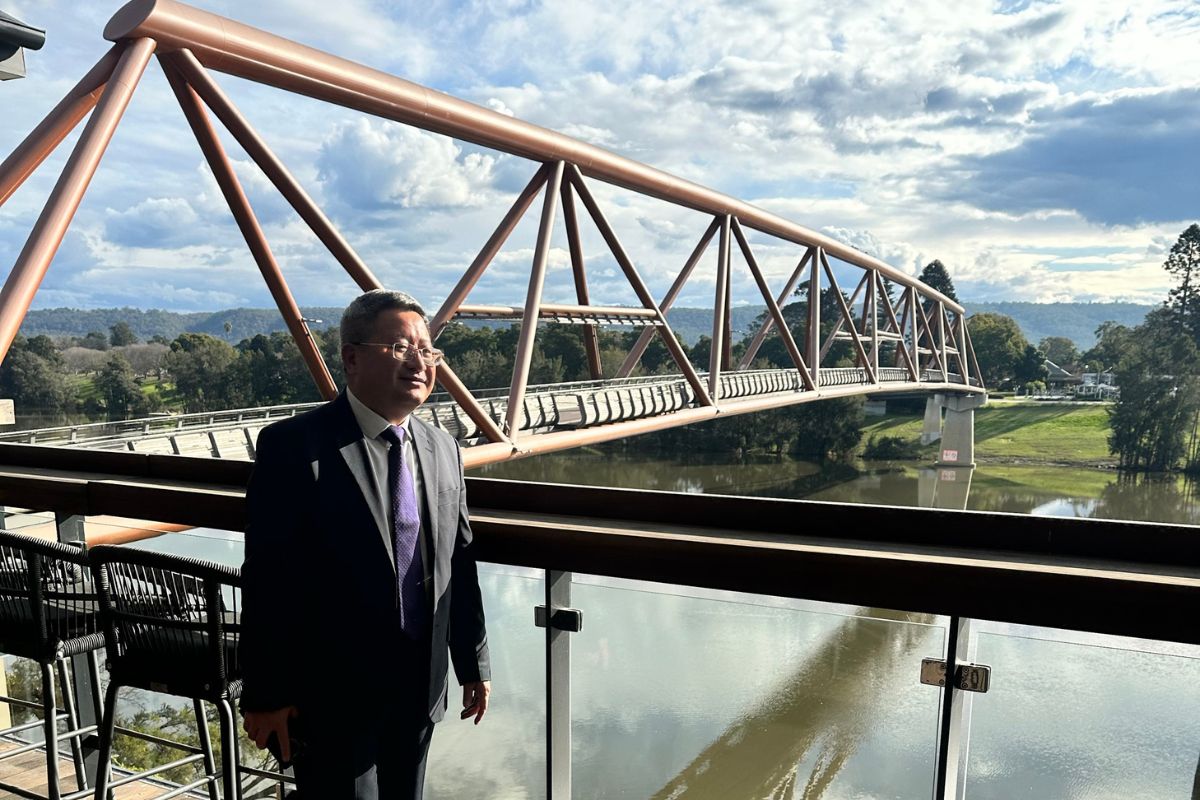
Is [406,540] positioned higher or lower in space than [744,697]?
higher

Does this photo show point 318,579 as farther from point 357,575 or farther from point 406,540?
point 406,540

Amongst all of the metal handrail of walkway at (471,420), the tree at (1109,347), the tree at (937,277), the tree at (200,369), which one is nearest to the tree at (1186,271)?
the tree at (1109,347)

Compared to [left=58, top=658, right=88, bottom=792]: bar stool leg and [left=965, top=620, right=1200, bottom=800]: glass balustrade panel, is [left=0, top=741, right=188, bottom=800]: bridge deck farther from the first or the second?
[left=965, top=620, right=1200, bottom=800]: glass balustrade panel

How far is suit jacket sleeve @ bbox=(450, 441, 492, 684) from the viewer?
195cm

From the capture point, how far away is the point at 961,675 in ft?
5.70

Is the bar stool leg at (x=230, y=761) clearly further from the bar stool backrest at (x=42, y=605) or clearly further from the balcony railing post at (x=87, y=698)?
the balcony railing post at (x=87, y=698)

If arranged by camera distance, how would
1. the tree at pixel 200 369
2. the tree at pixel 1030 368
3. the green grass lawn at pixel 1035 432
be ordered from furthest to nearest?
the tree at pixel 1030 368, the green grass lawn at pixel 1035 432, the tree at pixel 200 369

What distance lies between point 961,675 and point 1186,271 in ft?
265

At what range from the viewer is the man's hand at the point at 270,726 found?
1.75 m

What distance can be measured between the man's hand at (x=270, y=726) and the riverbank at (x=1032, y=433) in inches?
2550

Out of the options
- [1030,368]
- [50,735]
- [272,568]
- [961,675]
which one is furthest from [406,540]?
[1030,368]

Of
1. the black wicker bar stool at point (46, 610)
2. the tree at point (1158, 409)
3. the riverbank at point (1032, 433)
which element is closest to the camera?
the black wicker bar stool at point (46, 610)

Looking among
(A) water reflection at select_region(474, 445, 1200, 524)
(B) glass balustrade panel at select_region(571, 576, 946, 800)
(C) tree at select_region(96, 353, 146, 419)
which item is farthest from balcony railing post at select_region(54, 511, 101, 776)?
(C) tree at select_region(96, 353, 146, 419)

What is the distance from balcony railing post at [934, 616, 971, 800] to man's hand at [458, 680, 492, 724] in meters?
0.93
